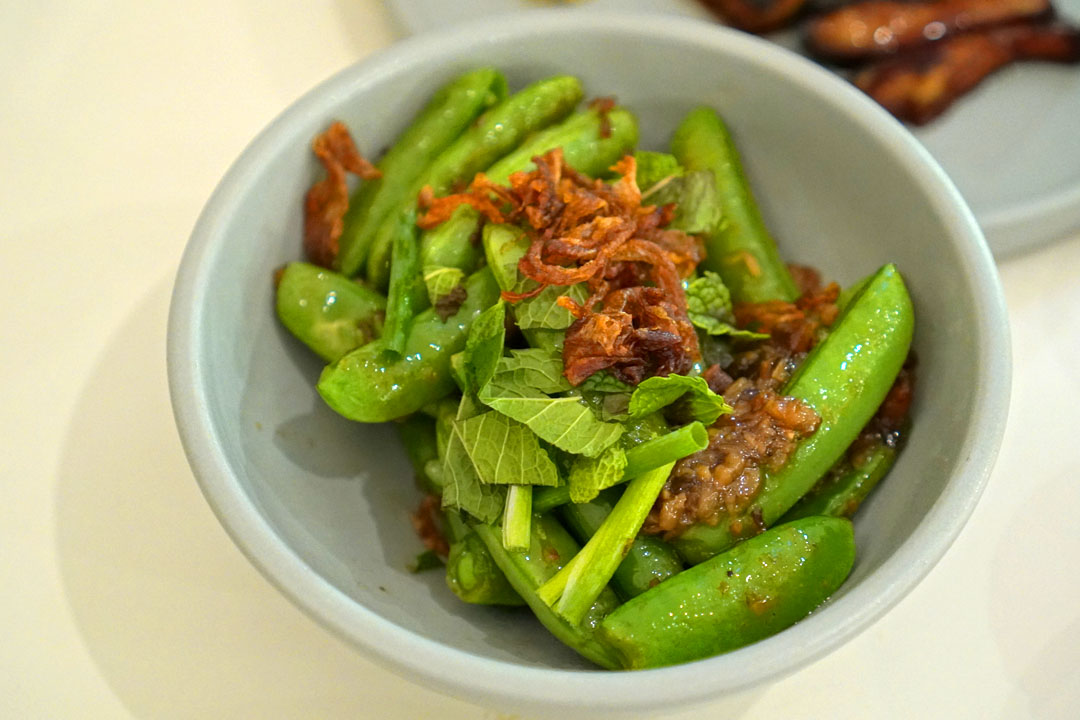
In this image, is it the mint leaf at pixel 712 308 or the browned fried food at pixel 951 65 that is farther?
the browned fried food at pixel 951 65

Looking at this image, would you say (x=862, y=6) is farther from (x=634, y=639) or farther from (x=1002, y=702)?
(x=634, y=639)

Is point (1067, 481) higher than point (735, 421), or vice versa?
point (735, 421)

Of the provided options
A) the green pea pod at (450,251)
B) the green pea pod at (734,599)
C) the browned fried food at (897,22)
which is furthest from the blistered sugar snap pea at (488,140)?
the browned fried food at (897,22)

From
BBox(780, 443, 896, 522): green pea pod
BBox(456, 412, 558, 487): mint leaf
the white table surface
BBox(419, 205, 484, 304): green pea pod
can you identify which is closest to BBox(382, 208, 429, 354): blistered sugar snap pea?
BBox(419, 205, 484, 304): green pea pod

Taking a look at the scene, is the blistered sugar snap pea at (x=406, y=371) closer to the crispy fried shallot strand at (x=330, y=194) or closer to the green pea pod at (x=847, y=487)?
the crispy fried shallot strand at (x=330, y=194)

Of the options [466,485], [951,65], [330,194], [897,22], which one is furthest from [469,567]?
[897,22]

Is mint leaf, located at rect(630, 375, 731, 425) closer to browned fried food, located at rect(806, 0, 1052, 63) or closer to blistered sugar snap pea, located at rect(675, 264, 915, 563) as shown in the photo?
blistered sugar snap pea, located at rect(675, 264, 915, 563)

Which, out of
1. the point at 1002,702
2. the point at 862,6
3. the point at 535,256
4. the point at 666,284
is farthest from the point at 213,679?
the point at 862,6
